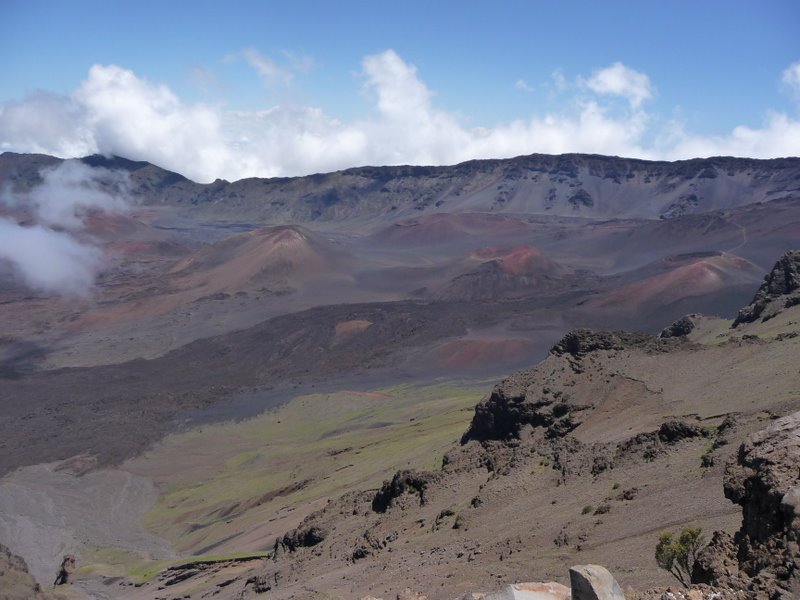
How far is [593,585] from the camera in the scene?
958 centimetres

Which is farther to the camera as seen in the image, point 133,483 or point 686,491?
point 133,483

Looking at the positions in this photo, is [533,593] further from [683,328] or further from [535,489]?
[683,328]

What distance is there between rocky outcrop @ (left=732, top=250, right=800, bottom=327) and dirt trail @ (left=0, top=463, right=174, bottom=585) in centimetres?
3320

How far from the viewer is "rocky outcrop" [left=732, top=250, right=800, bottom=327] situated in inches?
1812

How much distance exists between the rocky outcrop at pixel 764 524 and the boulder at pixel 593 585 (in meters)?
1.43

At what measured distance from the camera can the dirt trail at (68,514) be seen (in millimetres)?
45094

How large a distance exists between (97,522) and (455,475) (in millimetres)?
29606

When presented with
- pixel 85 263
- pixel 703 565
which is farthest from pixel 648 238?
pixel 703 565

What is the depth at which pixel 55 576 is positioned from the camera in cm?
4084

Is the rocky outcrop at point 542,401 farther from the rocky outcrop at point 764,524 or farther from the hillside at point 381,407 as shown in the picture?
the rocky outcrop at point 764,524

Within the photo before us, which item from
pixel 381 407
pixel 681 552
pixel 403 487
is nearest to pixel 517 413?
pixel 403 487

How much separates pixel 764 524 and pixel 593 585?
7.98 ft

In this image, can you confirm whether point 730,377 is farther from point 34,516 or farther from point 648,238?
point 648,238

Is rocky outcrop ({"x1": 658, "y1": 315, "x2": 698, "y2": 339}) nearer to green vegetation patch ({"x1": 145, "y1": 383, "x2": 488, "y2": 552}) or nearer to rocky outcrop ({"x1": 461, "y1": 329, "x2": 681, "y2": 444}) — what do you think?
green vegetation patch ({"x1": 145, "y1": 383, "x2": 488, "y2": 552})
